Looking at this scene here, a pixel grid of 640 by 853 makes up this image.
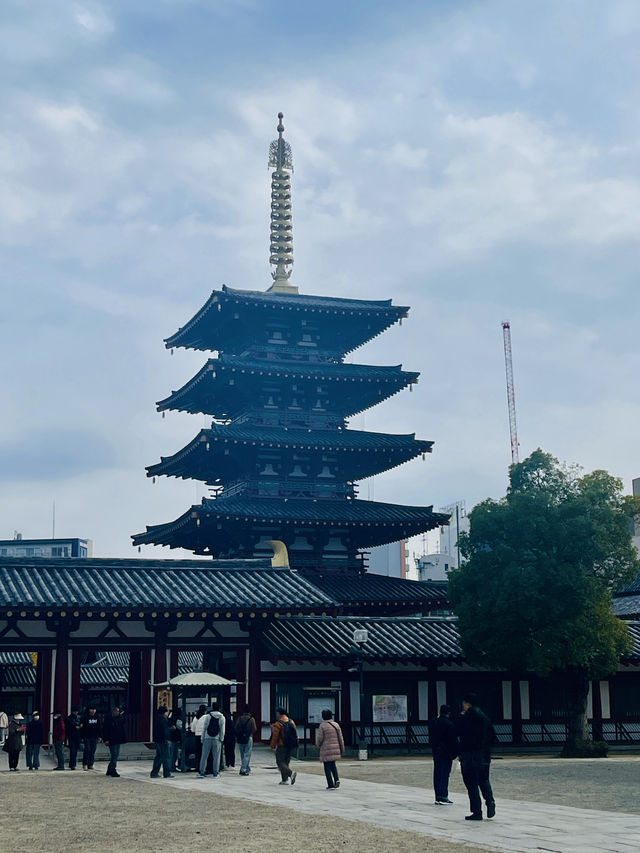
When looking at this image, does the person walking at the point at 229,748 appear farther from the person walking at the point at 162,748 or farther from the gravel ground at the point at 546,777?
the person walking at the point at 162,748

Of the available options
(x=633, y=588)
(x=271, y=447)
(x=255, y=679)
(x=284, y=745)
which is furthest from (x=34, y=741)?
(x=633, y=588)

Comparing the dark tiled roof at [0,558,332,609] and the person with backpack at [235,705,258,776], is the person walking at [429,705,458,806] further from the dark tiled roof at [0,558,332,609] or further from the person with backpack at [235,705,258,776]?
the dark tiled roof at [0,558,332,609]

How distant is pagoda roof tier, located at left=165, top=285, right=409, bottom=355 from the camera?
53037 mm

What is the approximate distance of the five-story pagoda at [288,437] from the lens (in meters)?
50.7

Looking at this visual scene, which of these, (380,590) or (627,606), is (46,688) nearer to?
(380,590)

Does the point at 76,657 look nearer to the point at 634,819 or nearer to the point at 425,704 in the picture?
the point at 425,704

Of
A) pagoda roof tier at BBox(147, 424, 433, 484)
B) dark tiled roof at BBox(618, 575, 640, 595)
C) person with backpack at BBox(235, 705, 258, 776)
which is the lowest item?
person with backpack at BBox(235, 705, 258, 776)

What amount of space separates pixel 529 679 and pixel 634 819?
85.1 feet

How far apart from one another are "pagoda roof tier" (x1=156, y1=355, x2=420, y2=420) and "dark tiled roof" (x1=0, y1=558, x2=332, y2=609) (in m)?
11.7

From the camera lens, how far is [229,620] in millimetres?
39719

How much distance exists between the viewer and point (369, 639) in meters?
41.3

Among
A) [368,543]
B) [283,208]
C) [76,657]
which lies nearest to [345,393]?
[368,543]

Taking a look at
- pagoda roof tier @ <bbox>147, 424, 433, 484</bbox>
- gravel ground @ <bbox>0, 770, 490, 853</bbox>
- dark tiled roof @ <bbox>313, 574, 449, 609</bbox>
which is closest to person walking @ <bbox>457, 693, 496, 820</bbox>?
gravel ground @ <bbox>0, 770, 490, 853</bbox>

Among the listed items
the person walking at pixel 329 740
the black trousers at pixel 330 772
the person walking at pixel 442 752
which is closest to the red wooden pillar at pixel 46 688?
the black trousers at pixel 330 772
